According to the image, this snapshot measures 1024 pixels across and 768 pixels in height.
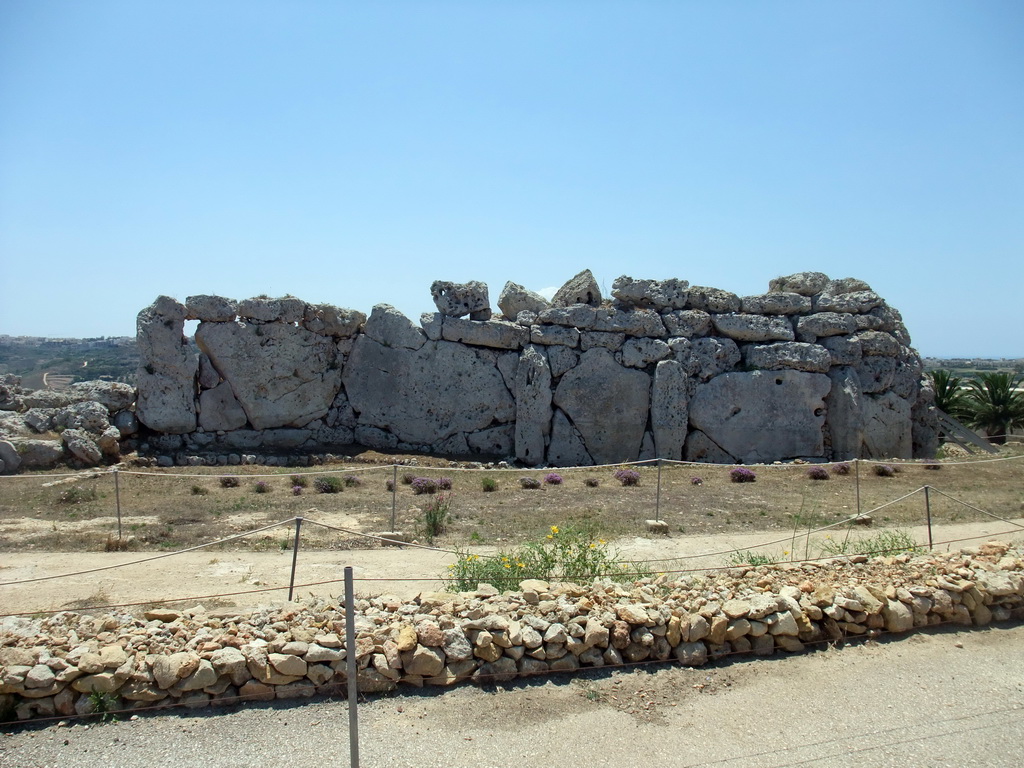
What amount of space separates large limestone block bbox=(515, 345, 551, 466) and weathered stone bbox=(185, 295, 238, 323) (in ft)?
22.6

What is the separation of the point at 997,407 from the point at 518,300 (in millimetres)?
16215

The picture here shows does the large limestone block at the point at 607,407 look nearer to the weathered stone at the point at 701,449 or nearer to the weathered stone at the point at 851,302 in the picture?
the weathered stone at the point at 701,449

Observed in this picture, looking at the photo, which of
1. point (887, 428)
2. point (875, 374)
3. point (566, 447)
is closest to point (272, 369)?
point (566, 447)

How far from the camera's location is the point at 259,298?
18281 millimetres

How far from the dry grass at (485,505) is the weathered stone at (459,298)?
469 cm

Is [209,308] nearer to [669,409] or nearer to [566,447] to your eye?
[566,447]

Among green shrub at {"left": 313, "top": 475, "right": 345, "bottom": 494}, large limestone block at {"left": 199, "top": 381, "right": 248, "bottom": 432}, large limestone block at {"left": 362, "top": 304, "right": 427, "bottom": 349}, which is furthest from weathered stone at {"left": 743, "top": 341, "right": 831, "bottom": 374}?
large limestone block at {"left": 199, "top": 381, "right": 248, "bottom": 432}

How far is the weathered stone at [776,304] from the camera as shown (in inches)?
745

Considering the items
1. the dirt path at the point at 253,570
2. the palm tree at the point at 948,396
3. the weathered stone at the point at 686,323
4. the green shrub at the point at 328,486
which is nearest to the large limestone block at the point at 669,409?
the weathered stone at the point at 686,323

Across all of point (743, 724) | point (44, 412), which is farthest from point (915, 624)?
point (44, 412)

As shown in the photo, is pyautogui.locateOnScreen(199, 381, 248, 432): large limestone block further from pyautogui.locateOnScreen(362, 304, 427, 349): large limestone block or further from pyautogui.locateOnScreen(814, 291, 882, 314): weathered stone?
pyautogui.locateOnScreen(814, 291, 882, 314): weathered stone

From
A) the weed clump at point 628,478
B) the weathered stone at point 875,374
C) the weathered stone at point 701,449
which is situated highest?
the weathered stone at point 875,374

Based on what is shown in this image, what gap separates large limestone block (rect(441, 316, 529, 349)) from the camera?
18.6 meters

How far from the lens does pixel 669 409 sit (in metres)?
18.0
